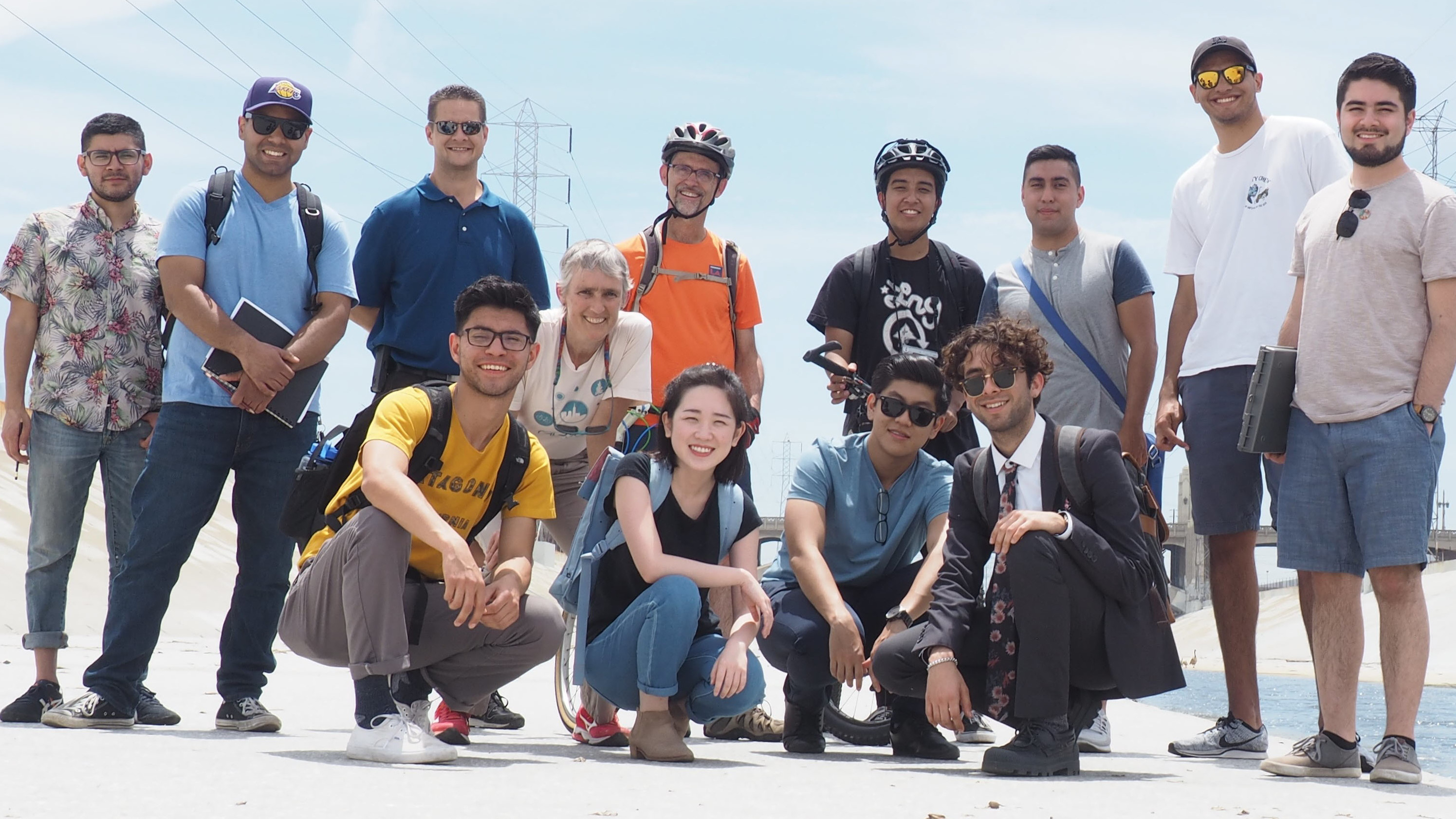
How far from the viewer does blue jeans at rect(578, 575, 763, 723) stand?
4.03 meters

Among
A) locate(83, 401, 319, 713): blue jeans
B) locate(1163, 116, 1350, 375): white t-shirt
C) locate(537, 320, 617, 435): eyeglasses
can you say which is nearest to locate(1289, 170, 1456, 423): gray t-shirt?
locate(1163, 116, 1350, 375): white t-shirt

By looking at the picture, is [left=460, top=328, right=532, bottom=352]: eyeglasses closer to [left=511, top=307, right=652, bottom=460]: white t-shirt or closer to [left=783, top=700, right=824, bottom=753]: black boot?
[left=511, top=307, right=652, bottom=460]: white t-shirt

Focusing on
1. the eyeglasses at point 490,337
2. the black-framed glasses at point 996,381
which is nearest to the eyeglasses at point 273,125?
the eyeglasses at point 490,337

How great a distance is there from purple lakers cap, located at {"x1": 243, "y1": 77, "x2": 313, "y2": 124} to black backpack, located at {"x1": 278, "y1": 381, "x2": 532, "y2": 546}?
134 cm

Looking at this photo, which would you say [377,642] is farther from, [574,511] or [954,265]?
[954,265]

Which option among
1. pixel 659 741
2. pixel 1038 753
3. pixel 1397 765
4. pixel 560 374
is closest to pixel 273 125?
pixel 560 374

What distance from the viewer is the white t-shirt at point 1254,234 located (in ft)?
15.8

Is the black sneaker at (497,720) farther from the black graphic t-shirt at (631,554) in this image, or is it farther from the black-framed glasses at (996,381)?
the black-framed glasses at (996,381)

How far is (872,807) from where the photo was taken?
3.10 meters

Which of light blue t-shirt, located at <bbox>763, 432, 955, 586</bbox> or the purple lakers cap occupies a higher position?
the purple lakers cap

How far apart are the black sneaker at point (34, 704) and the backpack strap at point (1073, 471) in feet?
11.4

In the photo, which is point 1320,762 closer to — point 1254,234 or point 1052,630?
point 1052,630

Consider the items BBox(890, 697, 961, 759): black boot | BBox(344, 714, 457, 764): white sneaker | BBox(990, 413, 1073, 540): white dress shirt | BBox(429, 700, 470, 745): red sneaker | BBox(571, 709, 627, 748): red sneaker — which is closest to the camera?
BBox(344, 714, 457, 764): white sneaker

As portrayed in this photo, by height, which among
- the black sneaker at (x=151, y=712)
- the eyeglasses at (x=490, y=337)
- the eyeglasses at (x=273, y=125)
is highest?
the eyeglasses at (x=273, y=125)
